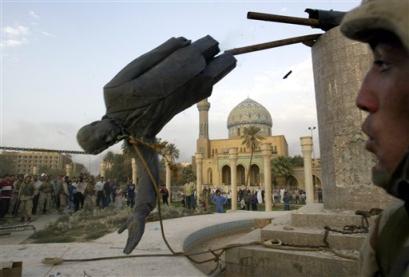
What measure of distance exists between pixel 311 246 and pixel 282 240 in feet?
1.78

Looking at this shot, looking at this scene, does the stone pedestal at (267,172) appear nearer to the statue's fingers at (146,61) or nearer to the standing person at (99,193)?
the standing person at (99,193)

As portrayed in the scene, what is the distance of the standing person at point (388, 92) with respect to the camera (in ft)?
2.81

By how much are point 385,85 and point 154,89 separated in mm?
1796

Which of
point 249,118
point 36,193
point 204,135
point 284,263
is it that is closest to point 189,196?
point 36,193

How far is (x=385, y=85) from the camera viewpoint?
92 centimetres

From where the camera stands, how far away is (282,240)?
492 cm

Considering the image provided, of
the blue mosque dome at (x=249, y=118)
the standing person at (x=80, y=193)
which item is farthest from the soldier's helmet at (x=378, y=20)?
the blue mosque dome at (x=249, y=118)

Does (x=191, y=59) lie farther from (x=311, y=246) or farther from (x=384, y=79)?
(x=311, y=246)

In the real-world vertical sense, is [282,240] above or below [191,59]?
below

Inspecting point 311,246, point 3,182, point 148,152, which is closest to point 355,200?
point 311,246

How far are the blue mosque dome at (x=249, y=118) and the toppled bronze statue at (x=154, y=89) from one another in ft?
208

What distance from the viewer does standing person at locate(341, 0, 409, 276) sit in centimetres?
86

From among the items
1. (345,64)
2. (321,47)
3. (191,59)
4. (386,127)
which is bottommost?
(386,127)

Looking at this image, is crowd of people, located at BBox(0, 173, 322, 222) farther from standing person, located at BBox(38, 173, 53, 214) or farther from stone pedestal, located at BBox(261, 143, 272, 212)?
stone pedestal, located at BBox(261, 143, 272, 212)
